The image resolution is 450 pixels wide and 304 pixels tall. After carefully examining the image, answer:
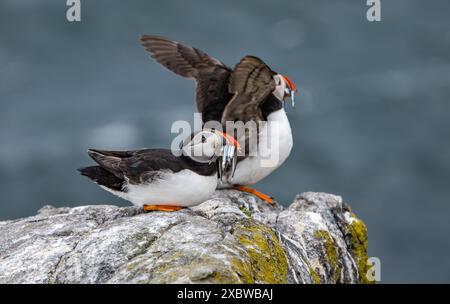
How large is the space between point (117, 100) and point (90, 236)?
1679 centimetres

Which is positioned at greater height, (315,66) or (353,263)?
(315,66)

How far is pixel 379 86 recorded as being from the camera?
2342 centimetres

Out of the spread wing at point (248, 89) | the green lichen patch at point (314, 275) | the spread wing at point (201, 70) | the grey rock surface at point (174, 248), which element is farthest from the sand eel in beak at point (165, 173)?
the spread wing at point (201, 70)

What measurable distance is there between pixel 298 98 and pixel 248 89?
14.1 m

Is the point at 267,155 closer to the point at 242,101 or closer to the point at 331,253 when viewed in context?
the point at 242,101

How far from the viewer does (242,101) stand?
9523mm

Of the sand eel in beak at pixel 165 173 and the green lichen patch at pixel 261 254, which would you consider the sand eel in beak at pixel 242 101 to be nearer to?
the sand eel in beak at pixel 165 173

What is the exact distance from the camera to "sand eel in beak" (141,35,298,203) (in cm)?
937

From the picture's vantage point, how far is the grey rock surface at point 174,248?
5145 mm

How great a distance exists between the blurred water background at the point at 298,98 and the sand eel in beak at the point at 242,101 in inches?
303

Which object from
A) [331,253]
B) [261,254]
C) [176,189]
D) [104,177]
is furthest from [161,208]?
[331,253]
